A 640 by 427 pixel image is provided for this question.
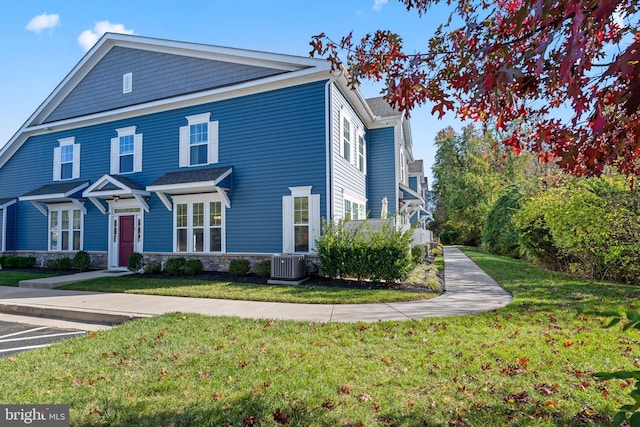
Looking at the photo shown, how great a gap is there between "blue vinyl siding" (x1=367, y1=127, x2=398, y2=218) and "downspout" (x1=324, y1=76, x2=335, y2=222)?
5.55 m

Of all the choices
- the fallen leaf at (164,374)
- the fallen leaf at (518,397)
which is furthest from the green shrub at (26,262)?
the fallen leaf at (518,397)

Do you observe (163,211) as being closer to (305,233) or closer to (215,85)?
(215,85)

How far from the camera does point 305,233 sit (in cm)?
1122

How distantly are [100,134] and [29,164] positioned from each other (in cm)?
505

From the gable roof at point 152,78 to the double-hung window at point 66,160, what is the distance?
82 cm

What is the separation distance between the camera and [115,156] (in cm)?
1440

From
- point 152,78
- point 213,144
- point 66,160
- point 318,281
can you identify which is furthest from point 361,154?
point 66,160

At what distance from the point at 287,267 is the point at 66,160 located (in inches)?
493

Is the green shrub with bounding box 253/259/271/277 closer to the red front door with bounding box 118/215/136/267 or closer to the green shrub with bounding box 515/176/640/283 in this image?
the red front door with bounding box 118/215/136/267

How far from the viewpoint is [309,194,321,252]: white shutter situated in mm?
10953

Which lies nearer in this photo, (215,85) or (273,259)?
(273,259)

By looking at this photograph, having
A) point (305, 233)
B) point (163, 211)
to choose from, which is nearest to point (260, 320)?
point (305, 233)

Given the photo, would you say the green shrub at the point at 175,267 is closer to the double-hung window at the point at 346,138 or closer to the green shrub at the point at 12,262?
the double-hung window at the point at 346,138

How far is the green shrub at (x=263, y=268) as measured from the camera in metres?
11.0
